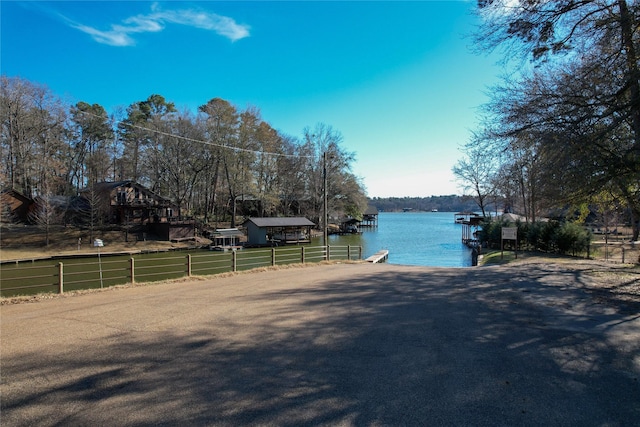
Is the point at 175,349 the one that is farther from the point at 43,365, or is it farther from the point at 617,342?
the point at 617,342

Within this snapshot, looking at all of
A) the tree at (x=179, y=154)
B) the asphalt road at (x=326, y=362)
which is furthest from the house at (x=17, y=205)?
the asphalt road at (x=326, y=362)

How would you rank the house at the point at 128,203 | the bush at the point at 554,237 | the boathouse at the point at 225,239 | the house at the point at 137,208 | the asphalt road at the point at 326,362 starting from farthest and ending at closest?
the house at the point at 128,203, the house at the point at 137,208, the boathouse at the point at 225,239, the bush at the point at 554,237, the asphalt road at the point at 326,362

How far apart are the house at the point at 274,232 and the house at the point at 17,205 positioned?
24841 mm

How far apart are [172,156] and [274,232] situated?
54.4 feet

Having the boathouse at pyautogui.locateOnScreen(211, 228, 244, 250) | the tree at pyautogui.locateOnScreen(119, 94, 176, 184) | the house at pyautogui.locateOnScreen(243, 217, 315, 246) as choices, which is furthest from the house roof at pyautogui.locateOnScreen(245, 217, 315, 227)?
the tree at pyautogui.locateOnScreen(119, 94, 176, 184)

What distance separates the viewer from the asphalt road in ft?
10.7

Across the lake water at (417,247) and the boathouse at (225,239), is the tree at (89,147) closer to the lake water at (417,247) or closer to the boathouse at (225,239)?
the boathouse at (225,239)

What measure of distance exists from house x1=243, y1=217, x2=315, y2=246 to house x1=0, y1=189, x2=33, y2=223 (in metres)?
24.8

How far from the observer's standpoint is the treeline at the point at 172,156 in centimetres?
4194

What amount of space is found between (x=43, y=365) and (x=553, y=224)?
27.7 metres

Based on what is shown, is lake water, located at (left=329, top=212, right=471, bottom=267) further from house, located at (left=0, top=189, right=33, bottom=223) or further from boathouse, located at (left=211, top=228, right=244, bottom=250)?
house, located at (left=0, top=189, right=33, bottom=223)

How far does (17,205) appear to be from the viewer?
4212 cm

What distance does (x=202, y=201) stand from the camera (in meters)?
60.0

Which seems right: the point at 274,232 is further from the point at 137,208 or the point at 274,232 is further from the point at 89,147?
the point at 89,147
